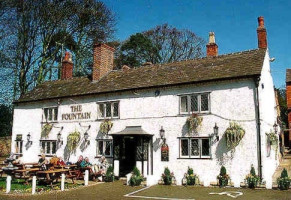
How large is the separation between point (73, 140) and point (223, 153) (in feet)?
32.0

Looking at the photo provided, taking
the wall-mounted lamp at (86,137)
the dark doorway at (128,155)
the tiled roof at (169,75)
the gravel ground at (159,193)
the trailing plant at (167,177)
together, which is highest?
the tiled roof at (169,75)

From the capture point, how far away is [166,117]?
57.3 feet

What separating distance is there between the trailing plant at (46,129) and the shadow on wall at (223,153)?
12039 millimetres

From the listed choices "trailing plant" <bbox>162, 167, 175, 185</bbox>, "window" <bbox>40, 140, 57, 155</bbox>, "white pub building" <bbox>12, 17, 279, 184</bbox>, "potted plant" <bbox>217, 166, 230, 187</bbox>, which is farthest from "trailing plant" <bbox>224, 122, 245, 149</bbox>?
"window" <bbox>40, 140, 57, 155</bbox>

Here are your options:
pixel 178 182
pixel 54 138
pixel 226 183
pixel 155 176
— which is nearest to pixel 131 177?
pixel 155 176

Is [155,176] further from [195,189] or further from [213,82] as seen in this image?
[213,82]

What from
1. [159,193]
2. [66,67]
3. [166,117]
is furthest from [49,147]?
[159,193]

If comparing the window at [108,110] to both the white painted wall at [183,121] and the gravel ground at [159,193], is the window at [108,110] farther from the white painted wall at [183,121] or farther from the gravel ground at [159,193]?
the gravel ground at [159,193]

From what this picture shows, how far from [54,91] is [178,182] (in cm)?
1240

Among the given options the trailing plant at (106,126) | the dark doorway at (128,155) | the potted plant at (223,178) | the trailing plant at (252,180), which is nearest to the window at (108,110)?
the trailing plant at (106,126)

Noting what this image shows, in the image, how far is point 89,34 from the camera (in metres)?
34.0

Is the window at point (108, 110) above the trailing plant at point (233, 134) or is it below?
above

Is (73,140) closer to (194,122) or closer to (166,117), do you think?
(166,117)

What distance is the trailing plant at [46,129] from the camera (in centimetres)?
2170
